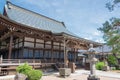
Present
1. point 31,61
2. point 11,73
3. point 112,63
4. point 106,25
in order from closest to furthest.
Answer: point 106,25, point 11,73, point 31,61, point 112,63

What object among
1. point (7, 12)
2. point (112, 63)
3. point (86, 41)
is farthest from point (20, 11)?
point (112, 63)

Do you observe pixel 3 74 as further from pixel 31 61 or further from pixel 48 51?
pixel 48 51

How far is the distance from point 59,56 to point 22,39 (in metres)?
6.83

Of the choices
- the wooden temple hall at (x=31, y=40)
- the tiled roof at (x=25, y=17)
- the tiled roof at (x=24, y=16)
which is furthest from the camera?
the tiled roof at (x=24, y=16)

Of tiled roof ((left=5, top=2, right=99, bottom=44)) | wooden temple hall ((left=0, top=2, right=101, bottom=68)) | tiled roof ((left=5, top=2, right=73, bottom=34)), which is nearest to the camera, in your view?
wooden temple hall ((left=0, top=2, right=101, bottom=68))

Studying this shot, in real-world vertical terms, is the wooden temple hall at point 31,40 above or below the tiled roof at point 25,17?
below

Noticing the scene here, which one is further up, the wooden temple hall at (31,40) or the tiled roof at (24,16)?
the tiled roof at (24,16)

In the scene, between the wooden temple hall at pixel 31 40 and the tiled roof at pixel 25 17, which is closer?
the wooden temple hall at pixel 31 40

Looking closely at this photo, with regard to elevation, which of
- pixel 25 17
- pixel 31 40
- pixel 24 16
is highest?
pixel 24 16

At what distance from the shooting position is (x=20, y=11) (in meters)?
24.4

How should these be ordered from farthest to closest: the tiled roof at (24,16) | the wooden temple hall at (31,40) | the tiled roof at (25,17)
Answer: the tiled roof at (24,16) → the tiled roof at (25,17) → the wooden temple hall at (31,40)

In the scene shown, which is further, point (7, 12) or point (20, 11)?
point (20, 11)

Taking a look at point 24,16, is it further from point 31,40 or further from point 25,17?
point 31,40

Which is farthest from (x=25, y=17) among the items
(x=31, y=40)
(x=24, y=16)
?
(x=31, y=40)
